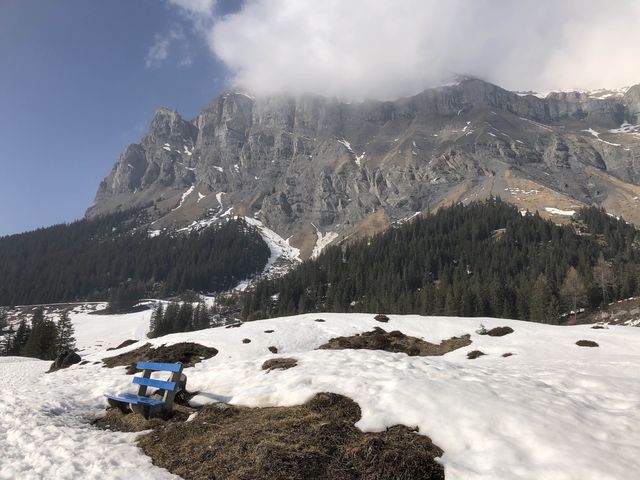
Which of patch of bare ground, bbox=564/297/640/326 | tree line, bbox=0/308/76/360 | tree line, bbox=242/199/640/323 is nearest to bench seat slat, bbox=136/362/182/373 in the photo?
tree line, bbox=0/308/76/360

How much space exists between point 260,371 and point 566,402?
1131 cm

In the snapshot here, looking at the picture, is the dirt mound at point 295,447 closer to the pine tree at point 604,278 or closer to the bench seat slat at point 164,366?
the bench seat slat at point 164,366

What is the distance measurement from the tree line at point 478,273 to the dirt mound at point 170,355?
80260mm

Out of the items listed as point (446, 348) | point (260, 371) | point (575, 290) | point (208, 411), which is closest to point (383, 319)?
point (446, 348)

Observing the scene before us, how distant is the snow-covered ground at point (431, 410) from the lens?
8094 millimetres

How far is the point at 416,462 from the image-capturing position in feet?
26.5

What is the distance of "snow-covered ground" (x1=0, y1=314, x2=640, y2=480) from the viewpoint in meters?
8.09

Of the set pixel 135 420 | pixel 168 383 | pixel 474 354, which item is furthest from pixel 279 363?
pixel 474 354

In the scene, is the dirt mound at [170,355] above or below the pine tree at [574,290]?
below

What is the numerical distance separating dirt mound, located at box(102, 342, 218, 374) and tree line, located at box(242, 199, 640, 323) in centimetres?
8026

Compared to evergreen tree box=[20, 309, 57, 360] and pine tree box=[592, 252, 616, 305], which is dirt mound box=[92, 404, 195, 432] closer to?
evergreen tree box=[20, 309, 57, 360]

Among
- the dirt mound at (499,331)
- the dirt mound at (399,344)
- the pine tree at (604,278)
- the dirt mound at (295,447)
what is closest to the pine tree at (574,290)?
the pine tree at (604,278)

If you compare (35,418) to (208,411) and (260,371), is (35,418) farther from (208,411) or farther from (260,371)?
(260,371)

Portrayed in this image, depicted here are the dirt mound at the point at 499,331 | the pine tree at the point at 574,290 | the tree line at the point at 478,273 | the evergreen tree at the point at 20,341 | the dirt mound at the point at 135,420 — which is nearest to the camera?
the dirt mound at the point at 135,420
